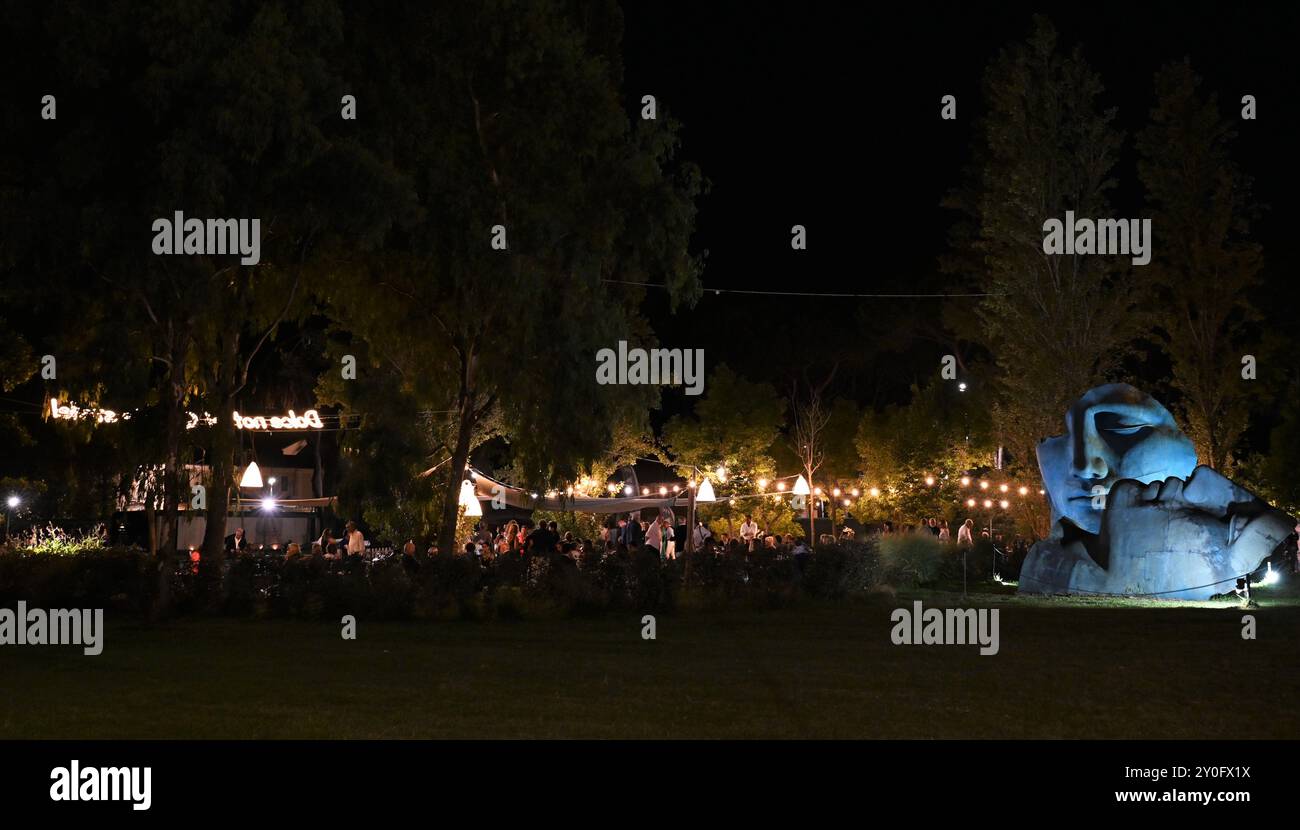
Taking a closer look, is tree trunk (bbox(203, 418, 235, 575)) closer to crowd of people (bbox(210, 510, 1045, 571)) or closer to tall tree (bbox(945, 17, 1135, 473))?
crowd of people (bbox(210, 510, 1045, 571))

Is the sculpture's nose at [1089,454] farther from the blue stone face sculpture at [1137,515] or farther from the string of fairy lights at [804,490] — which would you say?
the string of fairy lights at [804,490]

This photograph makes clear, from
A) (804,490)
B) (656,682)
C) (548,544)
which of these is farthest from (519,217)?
(804,490)

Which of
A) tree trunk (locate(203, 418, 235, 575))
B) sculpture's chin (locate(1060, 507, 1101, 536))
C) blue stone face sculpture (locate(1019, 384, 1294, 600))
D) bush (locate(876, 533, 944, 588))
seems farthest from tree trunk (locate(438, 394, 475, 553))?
sculpture's chin (locate(1060, 507, 1101, 536))

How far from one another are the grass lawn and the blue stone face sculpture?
4846 mm

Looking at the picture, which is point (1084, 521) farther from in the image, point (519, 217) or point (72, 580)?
point (72, 580)

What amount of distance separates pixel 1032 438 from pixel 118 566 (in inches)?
964

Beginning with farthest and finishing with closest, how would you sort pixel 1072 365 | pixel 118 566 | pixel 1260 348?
pixel 1260 348 < pixel 1072 365 < pixel 118 566

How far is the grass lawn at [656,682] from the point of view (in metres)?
9.83

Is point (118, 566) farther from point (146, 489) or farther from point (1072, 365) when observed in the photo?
point (1072, 365)

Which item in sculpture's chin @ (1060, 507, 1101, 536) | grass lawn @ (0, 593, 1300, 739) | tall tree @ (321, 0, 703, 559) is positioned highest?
tall tree @ (321, 0, 703, 559)

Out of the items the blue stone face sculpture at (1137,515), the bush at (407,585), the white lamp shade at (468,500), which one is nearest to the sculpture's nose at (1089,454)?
the blue stone face sculpture at (1137,515)

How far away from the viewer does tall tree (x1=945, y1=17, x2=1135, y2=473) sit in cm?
3556
